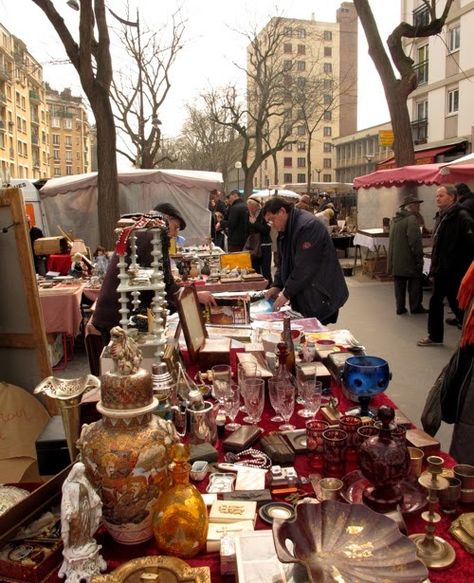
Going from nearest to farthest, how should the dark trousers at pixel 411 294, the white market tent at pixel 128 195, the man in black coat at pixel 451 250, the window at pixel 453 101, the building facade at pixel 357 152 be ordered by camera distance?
the man in black coat at pixel 451 250
the dark trousers at pixel 411 294
the white market tent at pixel 128 195
the window at pixel 453 101
the building facade at pixel 357 152

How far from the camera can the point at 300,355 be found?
2.82m

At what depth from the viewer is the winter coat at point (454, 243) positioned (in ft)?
20.1

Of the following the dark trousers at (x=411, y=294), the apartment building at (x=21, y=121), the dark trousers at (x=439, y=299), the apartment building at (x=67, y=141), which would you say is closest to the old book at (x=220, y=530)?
the dark trousers at (x=439, y=299)

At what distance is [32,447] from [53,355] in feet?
11.1

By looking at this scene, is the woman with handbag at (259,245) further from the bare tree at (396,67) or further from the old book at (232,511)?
the old book at (232,511)

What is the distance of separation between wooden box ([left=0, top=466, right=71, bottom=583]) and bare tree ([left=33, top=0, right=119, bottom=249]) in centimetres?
863

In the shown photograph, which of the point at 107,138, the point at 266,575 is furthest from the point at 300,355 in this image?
the point at 107,138

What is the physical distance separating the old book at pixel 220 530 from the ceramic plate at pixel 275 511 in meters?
0.05

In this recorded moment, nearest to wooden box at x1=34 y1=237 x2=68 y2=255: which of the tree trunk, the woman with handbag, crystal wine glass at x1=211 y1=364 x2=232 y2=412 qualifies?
the tree trunk

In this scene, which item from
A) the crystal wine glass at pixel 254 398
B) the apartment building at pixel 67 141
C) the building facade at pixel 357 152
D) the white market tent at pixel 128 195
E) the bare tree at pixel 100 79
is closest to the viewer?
the crystal wine glass at pixel 254 398

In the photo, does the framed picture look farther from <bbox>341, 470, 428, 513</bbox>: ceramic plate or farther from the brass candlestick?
the brass candlestick

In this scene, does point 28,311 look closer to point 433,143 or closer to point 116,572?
point 116,572

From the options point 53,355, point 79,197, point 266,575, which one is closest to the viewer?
point 266,575

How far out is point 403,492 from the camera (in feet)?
5.05
